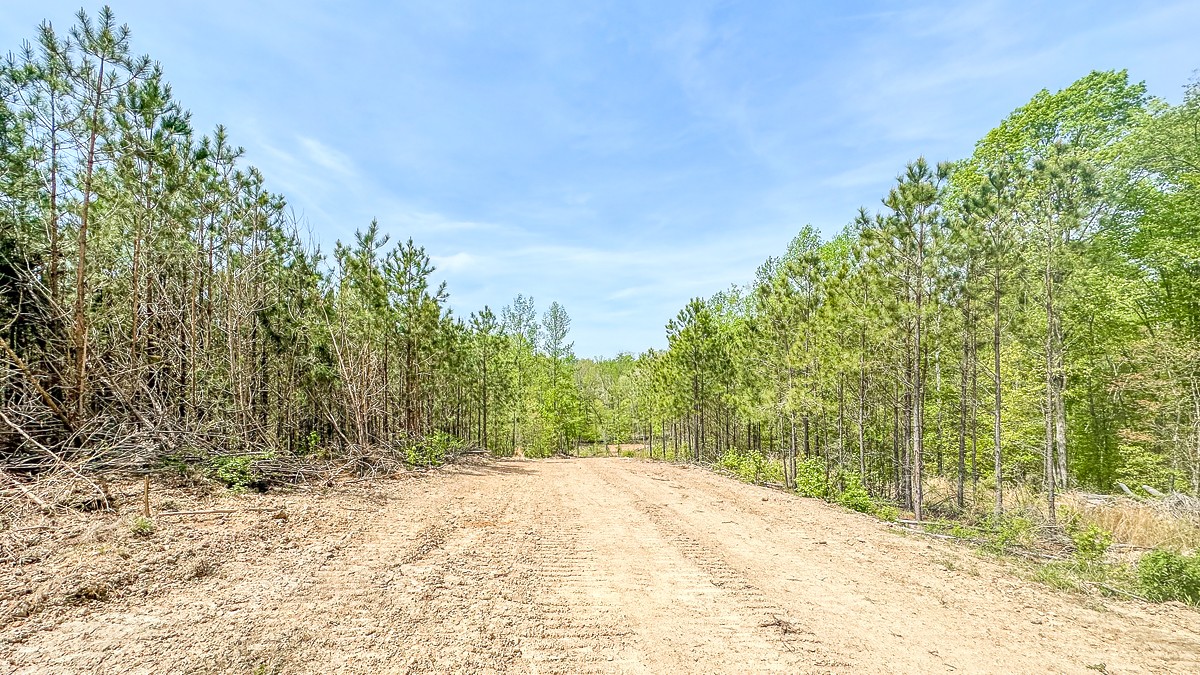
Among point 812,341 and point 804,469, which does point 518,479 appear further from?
point 812,341

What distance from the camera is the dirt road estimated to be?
10.4 ft

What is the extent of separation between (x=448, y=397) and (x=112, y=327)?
17717mm

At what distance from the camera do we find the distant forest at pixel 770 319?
298 inches

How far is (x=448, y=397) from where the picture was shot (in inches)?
1036

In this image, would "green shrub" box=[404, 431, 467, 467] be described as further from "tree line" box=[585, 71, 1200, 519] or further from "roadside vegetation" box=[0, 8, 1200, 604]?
"tree line" box=[585, 71, 1200, 519]

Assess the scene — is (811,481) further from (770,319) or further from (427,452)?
(427,452)

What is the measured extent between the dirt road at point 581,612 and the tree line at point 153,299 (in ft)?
12.9

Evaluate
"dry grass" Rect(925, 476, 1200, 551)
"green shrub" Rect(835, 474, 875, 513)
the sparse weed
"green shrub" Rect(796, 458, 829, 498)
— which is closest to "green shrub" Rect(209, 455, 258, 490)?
the sparse weed

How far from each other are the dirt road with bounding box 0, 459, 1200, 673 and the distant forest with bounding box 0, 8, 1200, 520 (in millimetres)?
4541

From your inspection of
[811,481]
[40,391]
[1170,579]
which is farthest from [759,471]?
[40,391]

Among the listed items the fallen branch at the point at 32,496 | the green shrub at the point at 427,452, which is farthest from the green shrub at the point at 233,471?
the green shrub at the point at 427,452

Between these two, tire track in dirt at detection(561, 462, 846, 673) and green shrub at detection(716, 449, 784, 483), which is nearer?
tire track in dirt at detection(561, 462, 846, 673)

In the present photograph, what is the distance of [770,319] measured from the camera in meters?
18.1

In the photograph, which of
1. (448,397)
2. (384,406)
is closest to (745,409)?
(384,406)
